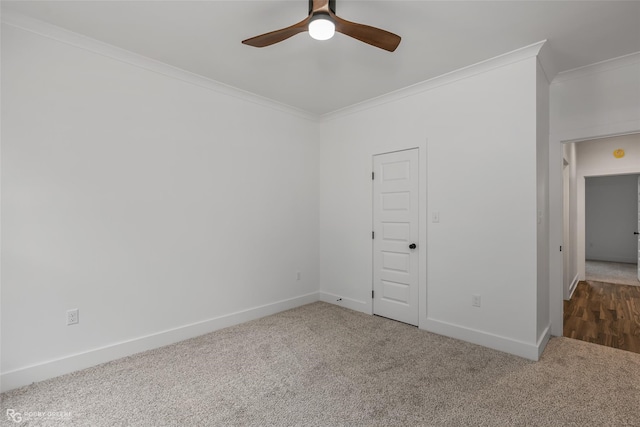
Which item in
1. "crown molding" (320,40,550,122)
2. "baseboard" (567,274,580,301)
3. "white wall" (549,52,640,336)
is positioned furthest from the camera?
"baseboard" (567,274,580,301)

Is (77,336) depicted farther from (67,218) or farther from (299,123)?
(299,123)

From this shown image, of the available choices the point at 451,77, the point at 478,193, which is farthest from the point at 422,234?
the point at 451,77

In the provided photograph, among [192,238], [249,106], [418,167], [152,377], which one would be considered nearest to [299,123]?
[249,106]

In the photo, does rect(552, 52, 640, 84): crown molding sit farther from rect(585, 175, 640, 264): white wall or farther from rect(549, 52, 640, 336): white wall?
rect(585, 175, 640, 264): white wall

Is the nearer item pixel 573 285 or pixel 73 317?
pixel 73 317

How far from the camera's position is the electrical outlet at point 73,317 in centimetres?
246

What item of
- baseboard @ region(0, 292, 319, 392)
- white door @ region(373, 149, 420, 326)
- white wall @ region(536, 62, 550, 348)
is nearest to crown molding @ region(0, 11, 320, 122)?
white door @ region(373, 149, 420, 326)

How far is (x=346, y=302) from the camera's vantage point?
4180 millimetres

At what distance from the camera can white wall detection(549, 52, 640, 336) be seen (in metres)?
2.80

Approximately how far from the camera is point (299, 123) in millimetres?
4281

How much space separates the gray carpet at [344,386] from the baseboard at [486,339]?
0.29 feet

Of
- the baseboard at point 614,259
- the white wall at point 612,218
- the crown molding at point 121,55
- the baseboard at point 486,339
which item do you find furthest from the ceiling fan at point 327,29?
the baseboard at point 614,259

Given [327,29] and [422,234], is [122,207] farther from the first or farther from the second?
[422,234]

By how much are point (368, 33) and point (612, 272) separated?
25.7 ft
